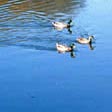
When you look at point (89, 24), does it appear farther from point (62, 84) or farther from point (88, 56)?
point (62, 84)

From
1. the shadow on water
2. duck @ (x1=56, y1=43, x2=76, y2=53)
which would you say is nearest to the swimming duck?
duck @ (x1=56, y1=43, x2=76, y2=53)

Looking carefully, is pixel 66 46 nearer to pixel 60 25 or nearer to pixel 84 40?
pixel 84 40

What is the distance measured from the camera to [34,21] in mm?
33875

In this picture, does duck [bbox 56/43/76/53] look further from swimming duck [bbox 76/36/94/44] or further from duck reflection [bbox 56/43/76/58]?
swimming duck [bbox 76/36/94/44]

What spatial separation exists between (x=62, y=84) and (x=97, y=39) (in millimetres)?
7495

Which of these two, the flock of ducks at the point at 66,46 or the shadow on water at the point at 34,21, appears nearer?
the flock of ducks at the point at 66,46

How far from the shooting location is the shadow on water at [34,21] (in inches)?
1177

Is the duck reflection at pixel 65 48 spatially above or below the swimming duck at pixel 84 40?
below

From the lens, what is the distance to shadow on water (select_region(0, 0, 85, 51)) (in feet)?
98.1

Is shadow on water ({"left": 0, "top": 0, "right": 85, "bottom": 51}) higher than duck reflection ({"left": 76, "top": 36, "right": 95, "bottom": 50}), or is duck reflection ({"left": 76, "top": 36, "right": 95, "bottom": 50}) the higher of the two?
shadow on water ({"left": 0, "top": 0, "right": 85, "bottom": 51})

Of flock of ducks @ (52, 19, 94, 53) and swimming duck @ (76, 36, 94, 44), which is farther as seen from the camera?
swimming duck @ (76, 36, 94, 44)

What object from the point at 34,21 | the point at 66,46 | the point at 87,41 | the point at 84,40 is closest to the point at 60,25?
the point at 34,21

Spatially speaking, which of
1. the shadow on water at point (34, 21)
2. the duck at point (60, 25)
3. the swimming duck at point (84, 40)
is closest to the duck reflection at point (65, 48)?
the shadow on water at point (34, 21)

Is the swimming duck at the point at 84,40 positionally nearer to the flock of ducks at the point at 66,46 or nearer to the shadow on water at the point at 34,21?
the flock of ducks at the point at 66,46
